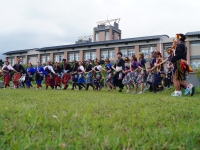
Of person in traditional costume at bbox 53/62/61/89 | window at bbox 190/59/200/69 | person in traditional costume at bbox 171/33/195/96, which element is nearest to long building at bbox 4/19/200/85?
window at bbox 190/59/200/69

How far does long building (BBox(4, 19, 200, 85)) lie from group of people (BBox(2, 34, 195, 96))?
679 inches

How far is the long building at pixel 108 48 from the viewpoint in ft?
120

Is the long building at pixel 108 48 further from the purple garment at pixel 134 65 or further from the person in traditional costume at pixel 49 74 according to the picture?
the purple garment at pixel 134 65

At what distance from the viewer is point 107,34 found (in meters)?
58.6

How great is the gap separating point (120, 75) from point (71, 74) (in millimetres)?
3927

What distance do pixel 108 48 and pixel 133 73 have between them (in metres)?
36.7

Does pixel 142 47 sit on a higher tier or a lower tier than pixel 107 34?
lower

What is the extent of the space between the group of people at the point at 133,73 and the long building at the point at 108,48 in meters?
17.3

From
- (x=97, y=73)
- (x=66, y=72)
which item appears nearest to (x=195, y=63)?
(x=97, y=73)

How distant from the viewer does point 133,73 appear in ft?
32.3

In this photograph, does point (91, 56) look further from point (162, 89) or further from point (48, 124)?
point (48, 124)

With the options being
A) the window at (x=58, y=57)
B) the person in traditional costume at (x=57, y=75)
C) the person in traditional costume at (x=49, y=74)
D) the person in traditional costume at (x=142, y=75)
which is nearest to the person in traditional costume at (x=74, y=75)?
the person in traditional costume at (x=57, y=75)

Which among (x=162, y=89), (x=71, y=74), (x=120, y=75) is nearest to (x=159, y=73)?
(x=162, y=89)

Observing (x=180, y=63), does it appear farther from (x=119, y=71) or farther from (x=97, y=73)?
(x=97, y=73)
